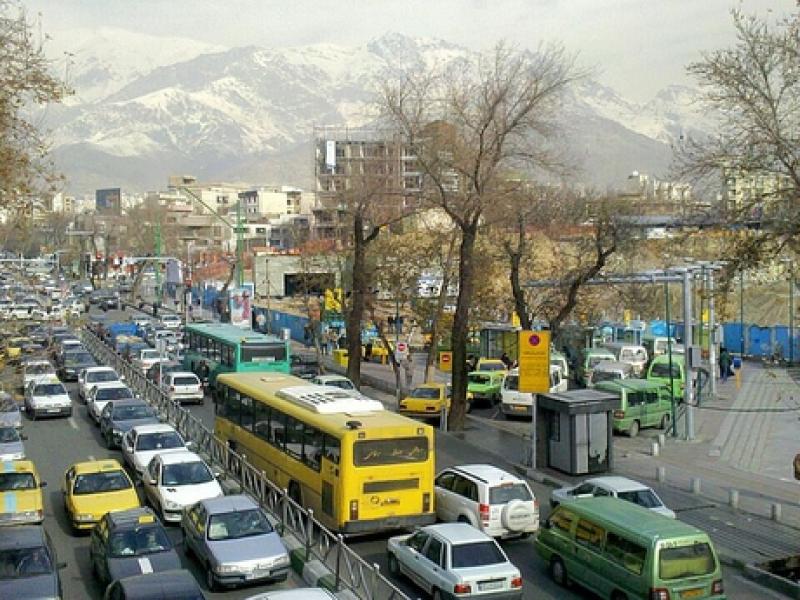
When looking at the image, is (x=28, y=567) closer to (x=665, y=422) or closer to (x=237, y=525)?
(x=237, y=525)

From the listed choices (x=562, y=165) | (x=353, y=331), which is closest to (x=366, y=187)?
(x=353, y=331)

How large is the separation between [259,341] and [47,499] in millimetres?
14191

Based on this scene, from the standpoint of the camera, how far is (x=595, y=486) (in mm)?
19453

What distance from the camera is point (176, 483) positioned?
19.7 m

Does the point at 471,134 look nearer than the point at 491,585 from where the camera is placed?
No

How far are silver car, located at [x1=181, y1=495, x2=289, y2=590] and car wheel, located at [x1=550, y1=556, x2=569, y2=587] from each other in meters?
4.63

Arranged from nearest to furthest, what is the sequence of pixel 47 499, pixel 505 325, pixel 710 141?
pixel 710 141
pixel 47 499
pixel 505 325

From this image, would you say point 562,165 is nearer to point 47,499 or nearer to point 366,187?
point 366,187

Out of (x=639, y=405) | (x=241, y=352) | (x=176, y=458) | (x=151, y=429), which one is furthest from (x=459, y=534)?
(x=241, y=352)

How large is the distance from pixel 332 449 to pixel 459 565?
13.5ft

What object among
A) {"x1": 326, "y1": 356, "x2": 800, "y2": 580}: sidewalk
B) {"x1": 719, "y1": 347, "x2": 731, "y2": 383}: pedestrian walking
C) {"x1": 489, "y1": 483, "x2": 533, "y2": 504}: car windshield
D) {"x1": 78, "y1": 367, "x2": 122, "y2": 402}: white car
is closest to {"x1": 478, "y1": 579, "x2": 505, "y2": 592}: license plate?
{"x1": 489, "y1": 483, "x2": 533, "y2": 504}: car windshield

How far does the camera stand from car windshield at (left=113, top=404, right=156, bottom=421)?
2788 cm

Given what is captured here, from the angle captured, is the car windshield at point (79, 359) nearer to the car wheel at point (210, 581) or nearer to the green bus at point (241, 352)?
the green bus at point (241, 352)

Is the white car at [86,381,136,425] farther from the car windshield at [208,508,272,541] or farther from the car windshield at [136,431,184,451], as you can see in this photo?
the car windshield at [208,508,272,541]
